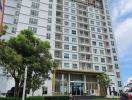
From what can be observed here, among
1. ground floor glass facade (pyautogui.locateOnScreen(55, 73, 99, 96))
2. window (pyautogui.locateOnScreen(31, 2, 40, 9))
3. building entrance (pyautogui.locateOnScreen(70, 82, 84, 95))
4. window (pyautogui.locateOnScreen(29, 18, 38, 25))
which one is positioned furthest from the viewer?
window (pyautogui.locateOnScreen(31, 2, 40, 9))

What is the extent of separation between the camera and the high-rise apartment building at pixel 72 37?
54.5 metres

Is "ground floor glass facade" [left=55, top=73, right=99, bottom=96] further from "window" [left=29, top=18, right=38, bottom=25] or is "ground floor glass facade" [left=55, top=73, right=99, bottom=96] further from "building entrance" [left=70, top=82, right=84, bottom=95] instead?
"window" [left=29, top=18, right=38, bottom=25]

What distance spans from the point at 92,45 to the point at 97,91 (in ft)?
48.1

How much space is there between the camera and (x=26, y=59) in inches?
926

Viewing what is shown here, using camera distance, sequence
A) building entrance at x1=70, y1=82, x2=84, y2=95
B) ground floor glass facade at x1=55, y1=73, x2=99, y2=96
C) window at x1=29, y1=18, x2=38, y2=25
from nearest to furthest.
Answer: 1. ground floor glass facade at x1=55, y1=73, x2=99, y2=96
2. building entrance at x1=70, y1=82, x2=84, y2=95
3. window at x1=29, y1=18, x2=38, y2=25

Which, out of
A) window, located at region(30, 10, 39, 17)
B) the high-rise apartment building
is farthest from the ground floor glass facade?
window, located at region(30, 10, 39, 17)

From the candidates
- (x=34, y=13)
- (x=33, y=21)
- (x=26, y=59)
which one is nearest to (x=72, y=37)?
(x=33, y=21)

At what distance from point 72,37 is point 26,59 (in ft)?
129

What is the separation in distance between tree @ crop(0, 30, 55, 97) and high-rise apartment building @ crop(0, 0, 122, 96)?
26.2 metres

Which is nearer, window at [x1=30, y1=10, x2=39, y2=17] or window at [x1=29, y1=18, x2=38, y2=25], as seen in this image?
window at [x1=29, y1=18, x2=38, y2=25]

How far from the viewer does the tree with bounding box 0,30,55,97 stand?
2262cm

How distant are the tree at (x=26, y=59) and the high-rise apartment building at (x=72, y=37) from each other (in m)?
26.2

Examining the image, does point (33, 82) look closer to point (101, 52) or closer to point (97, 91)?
point (97, 91)

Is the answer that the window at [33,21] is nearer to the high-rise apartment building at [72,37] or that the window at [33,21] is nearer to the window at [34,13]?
the high-rise apartment building at [72,37]
